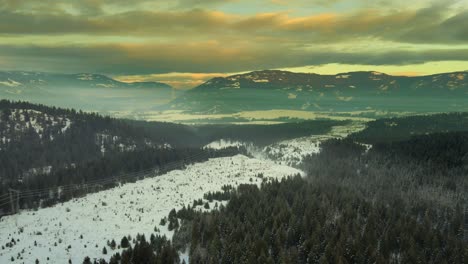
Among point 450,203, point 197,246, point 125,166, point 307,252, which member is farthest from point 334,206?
point 125,166

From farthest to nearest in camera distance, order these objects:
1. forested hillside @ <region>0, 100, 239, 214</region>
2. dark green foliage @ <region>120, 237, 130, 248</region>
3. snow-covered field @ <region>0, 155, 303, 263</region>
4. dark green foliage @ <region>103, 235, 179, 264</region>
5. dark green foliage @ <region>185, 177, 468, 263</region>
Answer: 1. forested hillside @ <region>0, 100, 239, 214</region>
2. dark green foliage @ <region>185, 177, 468, 263</region>
3. dark green foliage @ <region>120, 237, 130, 248</region>
4. snow-covered field @ <region>0, 155, 303, 263</region>
5. dark green foliage @ <region>103, 235, 179, 264</region>

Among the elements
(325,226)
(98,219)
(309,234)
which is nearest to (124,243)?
(98,219)

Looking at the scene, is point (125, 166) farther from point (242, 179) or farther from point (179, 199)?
point (179, 199)

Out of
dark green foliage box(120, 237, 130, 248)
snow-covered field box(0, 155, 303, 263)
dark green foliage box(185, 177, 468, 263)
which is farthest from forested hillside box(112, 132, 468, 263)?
snow-covered field box(0, 155, 303, 263)

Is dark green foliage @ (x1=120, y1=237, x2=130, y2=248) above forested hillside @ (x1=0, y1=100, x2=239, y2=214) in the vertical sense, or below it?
above

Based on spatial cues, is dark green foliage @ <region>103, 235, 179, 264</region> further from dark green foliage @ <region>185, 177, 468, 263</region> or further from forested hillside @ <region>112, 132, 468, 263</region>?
dark green foliage @ <region>185, 177, 468, 263</region>

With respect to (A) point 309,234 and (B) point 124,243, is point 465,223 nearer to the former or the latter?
(A) point 309,234

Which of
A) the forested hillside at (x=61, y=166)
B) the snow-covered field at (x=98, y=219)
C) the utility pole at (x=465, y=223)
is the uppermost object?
the snow-covered field at (x=98, y=219)

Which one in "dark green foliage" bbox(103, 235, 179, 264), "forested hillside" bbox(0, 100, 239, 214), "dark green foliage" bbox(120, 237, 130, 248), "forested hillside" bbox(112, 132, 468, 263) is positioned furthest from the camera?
"forested hillside" bbox(0, 100, 239, 214)

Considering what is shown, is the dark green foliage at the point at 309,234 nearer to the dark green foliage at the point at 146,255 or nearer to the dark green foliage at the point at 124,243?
the dark green foliage at the point at 146,255

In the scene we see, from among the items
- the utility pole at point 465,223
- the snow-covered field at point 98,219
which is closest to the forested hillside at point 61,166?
the snow-covered field at point 98,219
